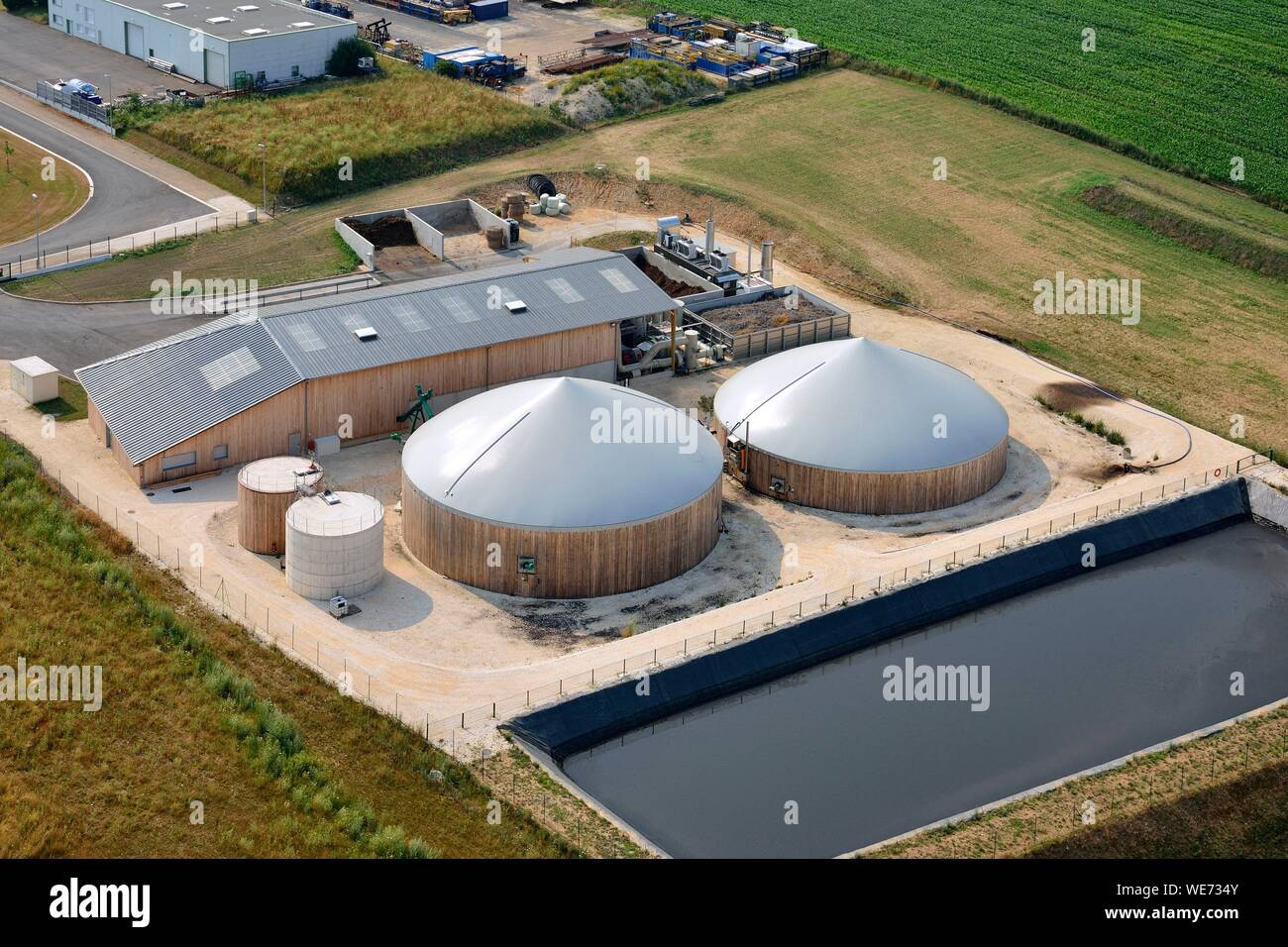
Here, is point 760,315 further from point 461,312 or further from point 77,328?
point 77,328

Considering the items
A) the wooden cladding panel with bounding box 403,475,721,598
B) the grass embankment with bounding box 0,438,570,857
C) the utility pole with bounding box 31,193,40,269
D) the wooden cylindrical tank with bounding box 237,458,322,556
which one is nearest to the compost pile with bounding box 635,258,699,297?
the wooden cladding panel with bounding box 403,475,721,598

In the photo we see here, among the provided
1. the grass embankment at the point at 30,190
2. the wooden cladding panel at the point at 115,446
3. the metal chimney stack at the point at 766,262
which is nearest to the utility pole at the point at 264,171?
the grass embankment at the point at 30,190

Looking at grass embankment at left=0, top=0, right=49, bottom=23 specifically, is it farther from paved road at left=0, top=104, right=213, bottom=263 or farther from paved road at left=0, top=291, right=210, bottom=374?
paved road at left=0, top=291, right=210, bottom=374

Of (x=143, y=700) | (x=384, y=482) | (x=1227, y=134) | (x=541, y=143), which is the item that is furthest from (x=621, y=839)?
(x=1227, y=134)

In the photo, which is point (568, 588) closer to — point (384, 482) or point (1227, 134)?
point (384, 482)

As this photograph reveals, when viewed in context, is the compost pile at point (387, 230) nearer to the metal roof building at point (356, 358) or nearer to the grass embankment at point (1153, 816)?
the metal roof building at point (356, 358)

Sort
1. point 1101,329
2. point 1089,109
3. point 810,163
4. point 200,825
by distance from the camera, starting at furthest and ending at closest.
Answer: point 1089,109, point 810,163, point 1101,329, point 200,825
